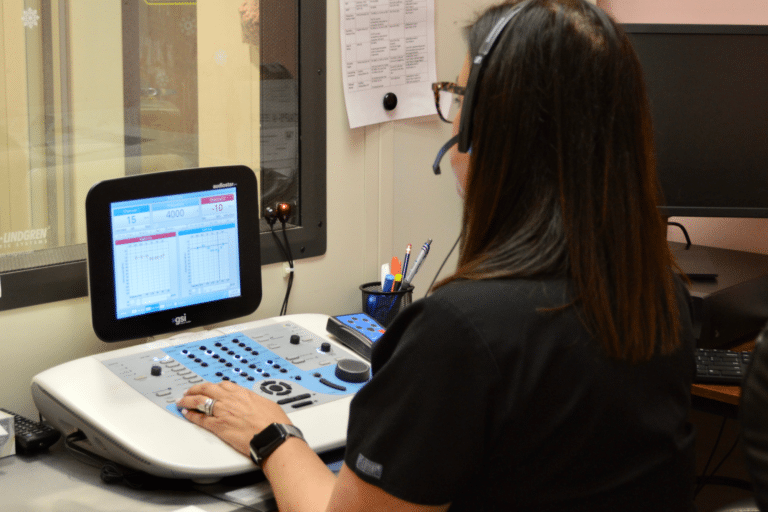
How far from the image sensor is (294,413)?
3.67ft

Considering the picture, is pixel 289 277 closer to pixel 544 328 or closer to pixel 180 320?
pixel 180 320

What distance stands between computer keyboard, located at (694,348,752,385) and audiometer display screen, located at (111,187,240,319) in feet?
2.68

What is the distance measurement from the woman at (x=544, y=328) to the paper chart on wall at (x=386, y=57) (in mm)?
823

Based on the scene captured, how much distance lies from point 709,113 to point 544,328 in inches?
42.8

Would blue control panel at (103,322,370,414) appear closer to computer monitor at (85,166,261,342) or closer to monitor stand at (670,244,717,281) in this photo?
computer monitor at (85,166,261,342)

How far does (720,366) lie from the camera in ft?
4.54

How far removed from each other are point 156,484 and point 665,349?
0.65m

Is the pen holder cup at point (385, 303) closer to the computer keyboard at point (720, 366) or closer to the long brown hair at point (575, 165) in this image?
the computer keyboard at point (720, 366)

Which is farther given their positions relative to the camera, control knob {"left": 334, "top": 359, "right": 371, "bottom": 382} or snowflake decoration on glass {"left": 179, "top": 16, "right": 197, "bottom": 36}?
snowflake decoration on glass {"left": 179, "top": 16, "right": 197, "bottom": 36}

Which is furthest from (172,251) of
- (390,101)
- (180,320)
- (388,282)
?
(390,101)

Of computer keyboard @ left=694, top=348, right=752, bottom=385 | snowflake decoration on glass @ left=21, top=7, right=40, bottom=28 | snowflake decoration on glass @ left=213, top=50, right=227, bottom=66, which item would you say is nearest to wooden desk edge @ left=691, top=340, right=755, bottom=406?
computer keyboard @ left=694, top=348, right=752, bottom=385

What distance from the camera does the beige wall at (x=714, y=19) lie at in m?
1.85

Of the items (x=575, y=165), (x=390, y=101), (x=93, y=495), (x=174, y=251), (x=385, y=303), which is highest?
(x=390, y=101)

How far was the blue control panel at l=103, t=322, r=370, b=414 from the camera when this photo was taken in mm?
1162
